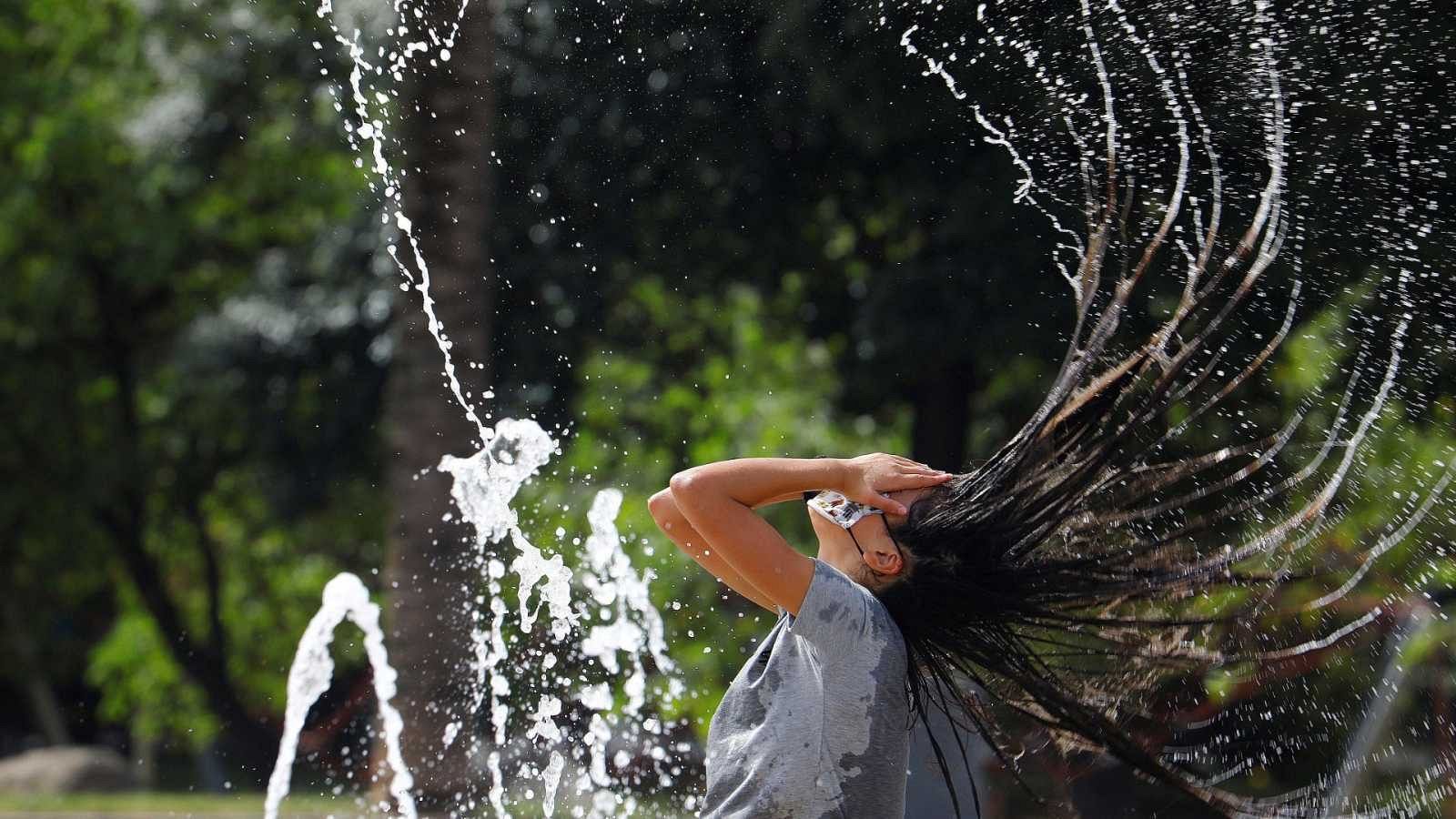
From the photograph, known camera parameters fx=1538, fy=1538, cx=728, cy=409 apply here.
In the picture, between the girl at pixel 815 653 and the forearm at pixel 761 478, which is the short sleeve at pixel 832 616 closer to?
the girl at pixel 815 653

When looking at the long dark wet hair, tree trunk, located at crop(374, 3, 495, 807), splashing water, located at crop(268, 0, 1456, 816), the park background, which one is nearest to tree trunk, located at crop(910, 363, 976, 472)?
the park background

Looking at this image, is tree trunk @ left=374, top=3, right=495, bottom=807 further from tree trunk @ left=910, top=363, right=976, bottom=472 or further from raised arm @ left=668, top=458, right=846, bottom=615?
raised arm @ left=668, top=458, right=846, bottom=615

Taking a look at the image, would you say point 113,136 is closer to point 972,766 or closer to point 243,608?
point 243,608

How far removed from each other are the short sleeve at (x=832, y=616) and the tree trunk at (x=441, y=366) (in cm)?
443

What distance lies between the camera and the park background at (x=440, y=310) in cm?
772

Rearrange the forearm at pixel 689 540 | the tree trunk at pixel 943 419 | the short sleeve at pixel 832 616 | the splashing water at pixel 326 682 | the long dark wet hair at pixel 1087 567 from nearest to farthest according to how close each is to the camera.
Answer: the short sleeve at pixel 832 616
the long dark wet hair at pixel 1087 567
the forearm at pixel 689 540
the splashing water at pixel 326 682
the tree trunk at pixel 943 419

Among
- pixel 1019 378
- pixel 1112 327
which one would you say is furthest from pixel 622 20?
pixel 1112 327

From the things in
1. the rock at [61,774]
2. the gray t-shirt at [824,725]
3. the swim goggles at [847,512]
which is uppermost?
the swim goggles at [847,512]

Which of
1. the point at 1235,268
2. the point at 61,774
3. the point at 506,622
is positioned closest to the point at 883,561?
the point at 1235,268

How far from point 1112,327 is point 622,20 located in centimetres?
553

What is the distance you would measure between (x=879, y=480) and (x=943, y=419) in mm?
6859

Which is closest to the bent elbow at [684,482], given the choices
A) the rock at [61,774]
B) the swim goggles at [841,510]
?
the swim goggles at [841,510]

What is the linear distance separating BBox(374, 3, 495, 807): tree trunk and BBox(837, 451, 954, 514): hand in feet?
14.1

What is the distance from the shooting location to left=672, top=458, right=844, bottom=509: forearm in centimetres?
276
